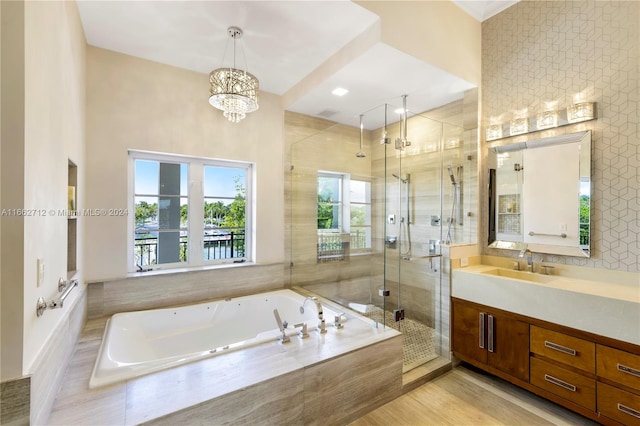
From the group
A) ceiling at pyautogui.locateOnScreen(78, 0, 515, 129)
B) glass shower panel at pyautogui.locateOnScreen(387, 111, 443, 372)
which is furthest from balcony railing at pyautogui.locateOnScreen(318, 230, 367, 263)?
ceiling at pyautogui.locateOnScreen(78, 0, 515, 129)

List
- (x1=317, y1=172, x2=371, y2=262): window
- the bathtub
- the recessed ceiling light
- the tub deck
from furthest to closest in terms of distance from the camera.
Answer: (x1=317, y1=172, x2=371, y2=262): window → the recessed ceiling light → the bathtub → the tub deck

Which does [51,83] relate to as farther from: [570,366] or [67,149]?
[570,366]

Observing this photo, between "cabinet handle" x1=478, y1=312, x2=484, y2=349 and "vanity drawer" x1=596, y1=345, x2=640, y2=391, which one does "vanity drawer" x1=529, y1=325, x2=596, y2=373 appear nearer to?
"vanity drawer" x1=596, y1=345, x2=640, y2=391

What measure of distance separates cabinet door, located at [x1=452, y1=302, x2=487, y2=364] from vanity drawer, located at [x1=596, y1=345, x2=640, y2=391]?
0.70 meters

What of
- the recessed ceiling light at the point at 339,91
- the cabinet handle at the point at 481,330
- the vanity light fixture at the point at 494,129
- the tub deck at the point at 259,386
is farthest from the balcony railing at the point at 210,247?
the vanity light fixture at the point at 494,129

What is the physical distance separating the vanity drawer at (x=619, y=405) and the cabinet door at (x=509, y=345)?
0.40 metres

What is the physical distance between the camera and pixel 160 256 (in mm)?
2867

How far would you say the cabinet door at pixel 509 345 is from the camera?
2.08 meters

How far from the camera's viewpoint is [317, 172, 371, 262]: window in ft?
10.1

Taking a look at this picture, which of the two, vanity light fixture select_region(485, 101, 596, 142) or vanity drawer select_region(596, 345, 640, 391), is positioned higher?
vanity light fixture select_region(485, 101, 596, 142)

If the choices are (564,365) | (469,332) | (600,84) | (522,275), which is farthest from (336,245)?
(600,84)

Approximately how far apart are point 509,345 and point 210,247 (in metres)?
2.88

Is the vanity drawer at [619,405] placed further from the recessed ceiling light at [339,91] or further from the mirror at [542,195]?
the recessed ceiling light at [339,91]

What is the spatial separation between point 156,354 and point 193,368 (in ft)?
3.22
